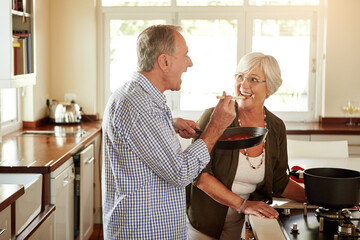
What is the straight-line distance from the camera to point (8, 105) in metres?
4.50

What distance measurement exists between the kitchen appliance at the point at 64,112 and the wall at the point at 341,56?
2.29 metres

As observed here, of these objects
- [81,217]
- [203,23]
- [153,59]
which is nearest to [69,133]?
[81,217]

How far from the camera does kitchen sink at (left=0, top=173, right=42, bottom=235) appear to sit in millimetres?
2598

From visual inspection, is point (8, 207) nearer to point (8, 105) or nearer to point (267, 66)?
point (267, 66)

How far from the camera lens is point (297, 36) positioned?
208 inches

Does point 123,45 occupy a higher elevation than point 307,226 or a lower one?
higher

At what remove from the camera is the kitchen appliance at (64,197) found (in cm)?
328

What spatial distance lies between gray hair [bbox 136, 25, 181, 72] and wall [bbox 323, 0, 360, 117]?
11.4 feet

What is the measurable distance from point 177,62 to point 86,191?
2.44m

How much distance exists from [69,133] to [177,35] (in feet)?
8.51

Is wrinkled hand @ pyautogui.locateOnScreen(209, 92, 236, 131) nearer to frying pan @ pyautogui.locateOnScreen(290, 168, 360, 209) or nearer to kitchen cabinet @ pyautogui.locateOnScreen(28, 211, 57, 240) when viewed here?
frying pan @ pyautogui.locateOnScreen(290, 168, 360, 209)

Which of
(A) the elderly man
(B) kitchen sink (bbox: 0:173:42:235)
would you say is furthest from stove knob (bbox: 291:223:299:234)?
(B) kitchen sink (bbox: 0:173:42:235)

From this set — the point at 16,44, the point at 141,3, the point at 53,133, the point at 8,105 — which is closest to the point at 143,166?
the point at 16,44

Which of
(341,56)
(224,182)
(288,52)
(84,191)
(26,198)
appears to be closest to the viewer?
(224,182)
